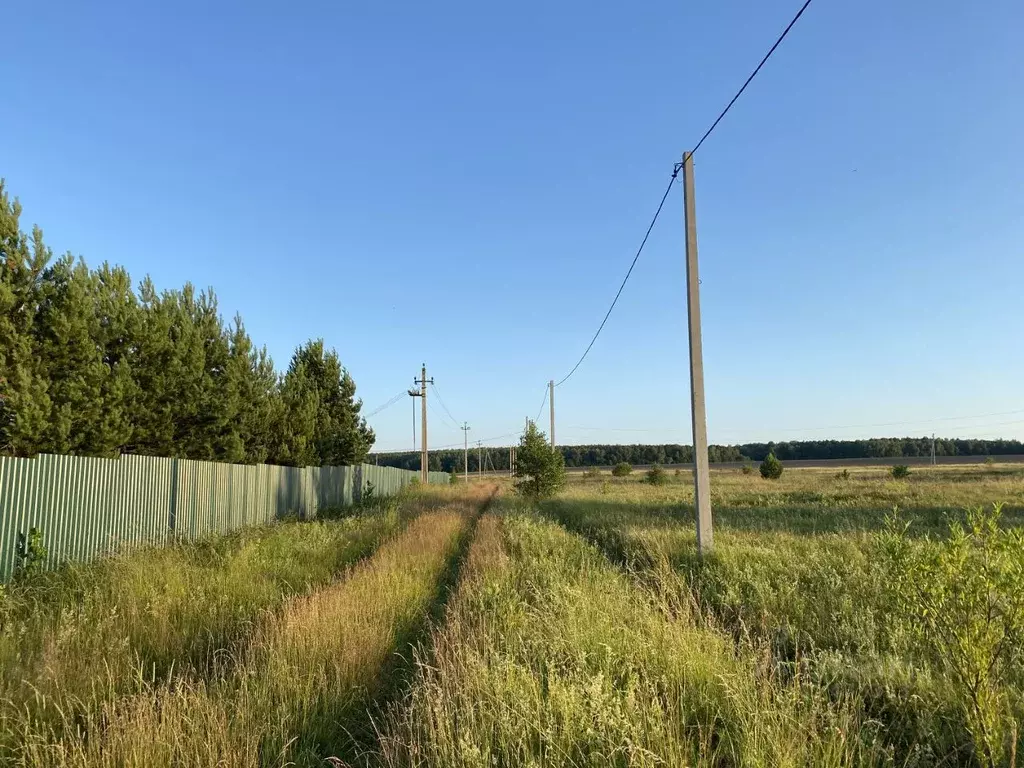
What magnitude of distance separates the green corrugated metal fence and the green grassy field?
0.95 meters

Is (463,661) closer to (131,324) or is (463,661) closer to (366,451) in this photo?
(131,324)

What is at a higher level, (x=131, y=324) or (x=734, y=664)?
(x=131, y=324)

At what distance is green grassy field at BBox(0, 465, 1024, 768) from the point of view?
314 cm

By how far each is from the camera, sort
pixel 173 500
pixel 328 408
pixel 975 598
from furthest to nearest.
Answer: pixel 328 408, pixel 173 500, pixel 975 598

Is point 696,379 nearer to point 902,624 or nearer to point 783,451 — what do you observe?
point 902,624

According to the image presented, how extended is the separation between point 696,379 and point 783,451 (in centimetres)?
14437

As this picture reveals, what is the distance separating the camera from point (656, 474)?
5294 cm

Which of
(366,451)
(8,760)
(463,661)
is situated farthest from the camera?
(366,451)

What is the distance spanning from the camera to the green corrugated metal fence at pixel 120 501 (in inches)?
326

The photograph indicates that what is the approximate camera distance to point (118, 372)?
1146cm

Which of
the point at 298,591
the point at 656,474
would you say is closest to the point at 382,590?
the point at 298,591

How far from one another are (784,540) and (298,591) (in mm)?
8181

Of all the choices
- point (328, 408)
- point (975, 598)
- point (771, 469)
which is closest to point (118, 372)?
point (975, 598)

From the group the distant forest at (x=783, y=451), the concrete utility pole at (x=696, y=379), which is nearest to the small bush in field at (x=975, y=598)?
the concrete utility pole at (x=696, y=379)
